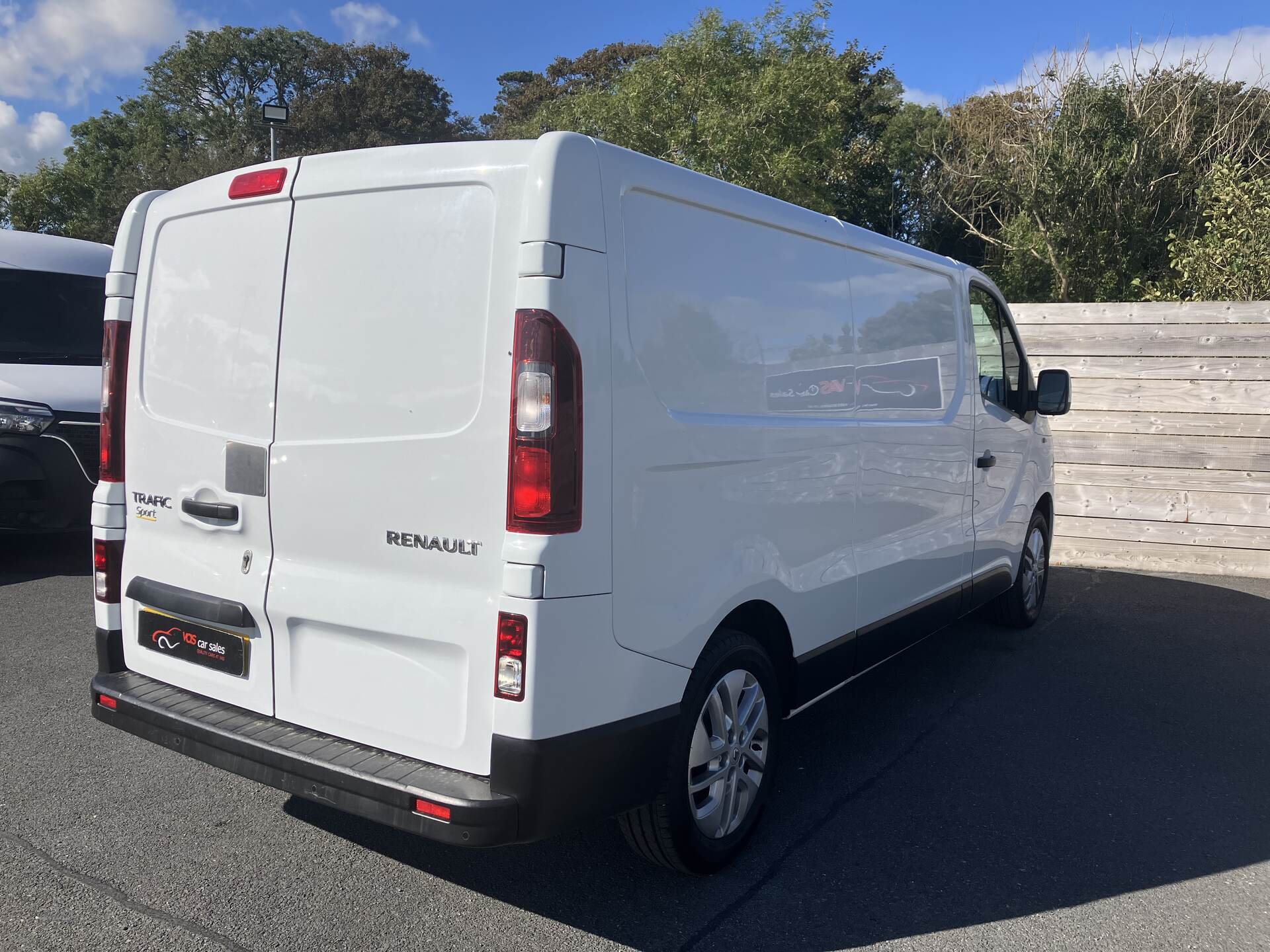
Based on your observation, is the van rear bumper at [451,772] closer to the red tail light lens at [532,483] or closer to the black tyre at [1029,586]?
the red tail light lens at [532,483]

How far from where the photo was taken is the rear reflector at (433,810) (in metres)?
2.52

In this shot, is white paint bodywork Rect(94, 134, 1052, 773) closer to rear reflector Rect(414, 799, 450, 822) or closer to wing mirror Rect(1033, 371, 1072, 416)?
rear reflector Rect(414, 799, 450, 822)

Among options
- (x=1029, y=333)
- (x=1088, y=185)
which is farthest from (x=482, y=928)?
(x=1088, y=185)

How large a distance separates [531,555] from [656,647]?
0.53 metres

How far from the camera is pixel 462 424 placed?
8.52ft

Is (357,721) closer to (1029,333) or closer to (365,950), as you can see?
(365,950)

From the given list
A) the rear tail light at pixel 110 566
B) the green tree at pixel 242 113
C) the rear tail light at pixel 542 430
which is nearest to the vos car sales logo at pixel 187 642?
the rear tail light at pixel 110 566

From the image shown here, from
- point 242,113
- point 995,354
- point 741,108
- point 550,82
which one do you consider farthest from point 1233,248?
point 242,113

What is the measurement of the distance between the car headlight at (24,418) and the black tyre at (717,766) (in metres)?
5.57

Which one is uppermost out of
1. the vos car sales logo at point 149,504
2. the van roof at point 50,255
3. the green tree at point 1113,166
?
the green tree at point 1113,166

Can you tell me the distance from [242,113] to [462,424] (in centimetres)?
5887

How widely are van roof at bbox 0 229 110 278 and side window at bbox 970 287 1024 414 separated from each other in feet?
20.0

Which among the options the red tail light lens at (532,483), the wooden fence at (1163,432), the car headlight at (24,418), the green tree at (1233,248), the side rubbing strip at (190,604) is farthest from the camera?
the green tree at (1233,248)

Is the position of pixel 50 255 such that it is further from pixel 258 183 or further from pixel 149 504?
pixel 258 183
